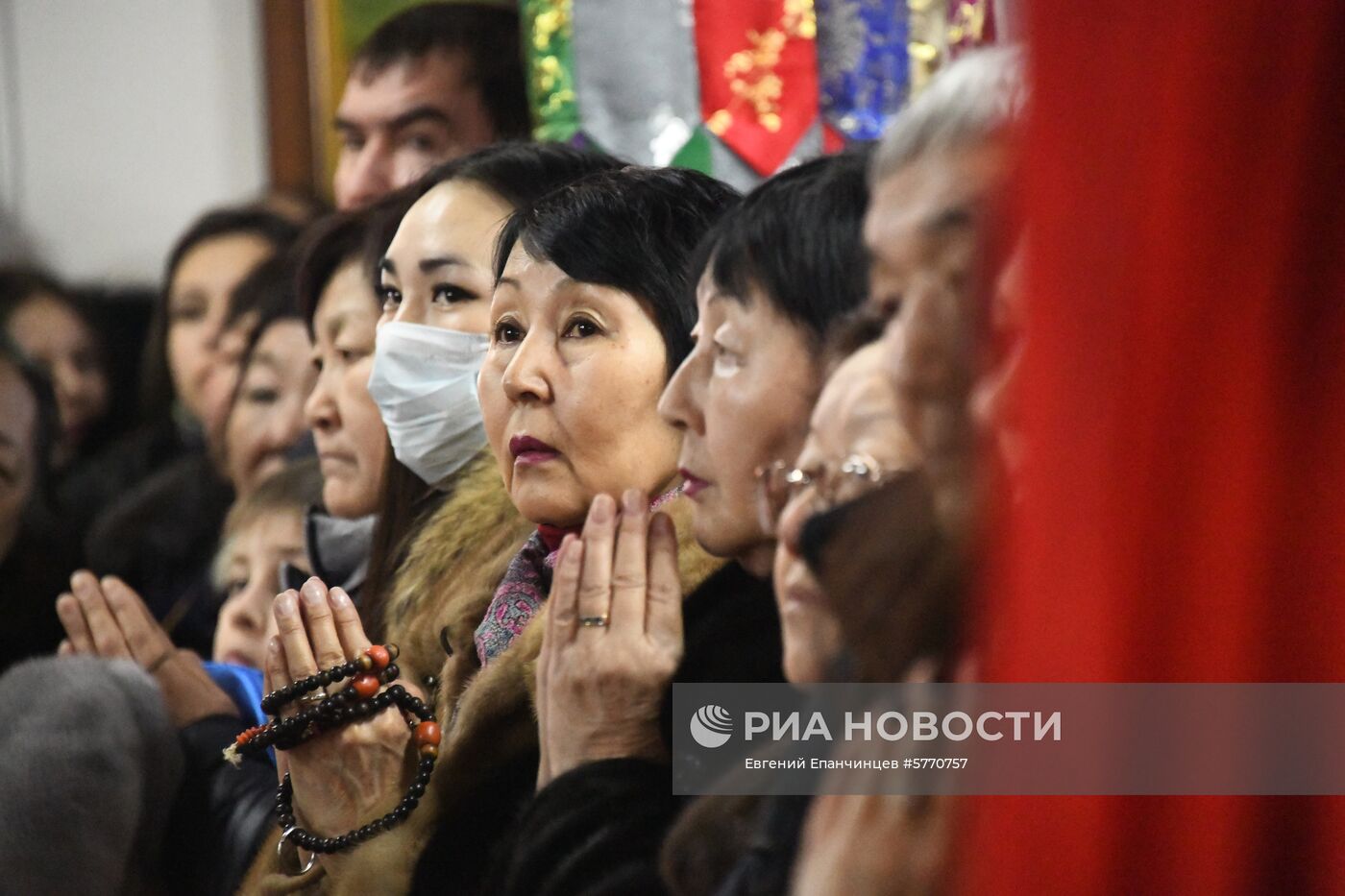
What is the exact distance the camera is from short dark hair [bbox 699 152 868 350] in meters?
1.17

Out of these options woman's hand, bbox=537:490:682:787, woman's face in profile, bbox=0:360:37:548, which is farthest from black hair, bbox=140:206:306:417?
woman's hand, bbox=537:490:682:787

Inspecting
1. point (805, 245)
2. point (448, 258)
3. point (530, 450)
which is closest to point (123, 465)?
point (448, 258)

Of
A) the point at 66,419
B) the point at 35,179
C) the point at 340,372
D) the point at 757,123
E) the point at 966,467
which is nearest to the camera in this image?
Answer: the point at 966,467

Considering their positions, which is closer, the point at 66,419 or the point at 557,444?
the point at 557,444

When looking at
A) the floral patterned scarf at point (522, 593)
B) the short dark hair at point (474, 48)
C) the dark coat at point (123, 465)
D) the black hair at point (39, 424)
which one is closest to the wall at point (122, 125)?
the dark coat at point (123, 465)

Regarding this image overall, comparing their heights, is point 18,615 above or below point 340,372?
below

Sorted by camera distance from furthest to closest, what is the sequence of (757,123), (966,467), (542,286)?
(757,123)
(542,286)
(966,467)

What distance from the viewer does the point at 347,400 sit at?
1.95 meters

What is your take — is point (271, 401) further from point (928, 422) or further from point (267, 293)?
point (928, 422)

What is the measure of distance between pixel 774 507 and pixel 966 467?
17cm

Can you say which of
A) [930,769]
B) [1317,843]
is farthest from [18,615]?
[1317,843]

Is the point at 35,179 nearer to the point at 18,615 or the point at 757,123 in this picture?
the point at 18,615

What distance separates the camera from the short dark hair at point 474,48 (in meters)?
2.75

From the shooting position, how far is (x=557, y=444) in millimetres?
1442
